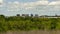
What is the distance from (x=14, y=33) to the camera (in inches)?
884

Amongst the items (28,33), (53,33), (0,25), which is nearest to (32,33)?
(28,33)

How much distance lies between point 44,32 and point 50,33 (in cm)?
53

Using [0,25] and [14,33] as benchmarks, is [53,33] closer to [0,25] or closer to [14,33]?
[14,33]

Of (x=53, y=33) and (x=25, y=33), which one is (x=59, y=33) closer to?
(x=53, y=33)

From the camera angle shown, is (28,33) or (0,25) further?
(0,25)

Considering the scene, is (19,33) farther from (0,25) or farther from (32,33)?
(0,25)

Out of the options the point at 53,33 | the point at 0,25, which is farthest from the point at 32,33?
the point at 0,25

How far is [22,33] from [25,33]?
10.2 inches

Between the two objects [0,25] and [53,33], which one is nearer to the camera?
[53,33]

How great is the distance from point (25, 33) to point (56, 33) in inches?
105

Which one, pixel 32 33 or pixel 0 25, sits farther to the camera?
pixel 0 25

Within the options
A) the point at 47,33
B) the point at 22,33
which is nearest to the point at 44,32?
the point at 47,33

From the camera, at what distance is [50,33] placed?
22.8 m

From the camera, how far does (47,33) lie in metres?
22.8
